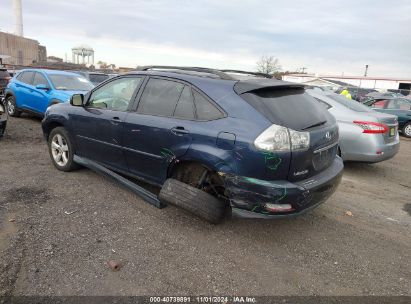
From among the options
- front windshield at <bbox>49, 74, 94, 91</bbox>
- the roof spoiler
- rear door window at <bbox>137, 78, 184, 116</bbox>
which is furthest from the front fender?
front windshield at <bbox>49, 74, 94, 91</bbox>

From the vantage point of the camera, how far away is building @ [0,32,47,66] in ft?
212

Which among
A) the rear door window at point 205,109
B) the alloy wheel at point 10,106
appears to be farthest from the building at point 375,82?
the rear door window at point 205,109

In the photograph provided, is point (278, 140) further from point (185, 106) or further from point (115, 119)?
point (115, 119)

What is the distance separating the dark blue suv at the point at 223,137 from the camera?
126 inches

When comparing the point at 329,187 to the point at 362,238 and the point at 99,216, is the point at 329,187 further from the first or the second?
the point at 99,216

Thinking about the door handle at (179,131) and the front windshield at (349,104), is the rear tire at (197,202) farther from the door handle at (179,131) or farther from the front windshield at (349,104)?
the front windshield at (349,104)

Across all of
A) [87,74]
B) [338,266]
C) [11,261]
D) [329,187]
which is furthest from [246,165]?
[87,74]

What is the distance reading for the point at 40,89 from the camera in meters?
9.29

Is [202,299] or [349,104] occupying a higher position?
[349,104]

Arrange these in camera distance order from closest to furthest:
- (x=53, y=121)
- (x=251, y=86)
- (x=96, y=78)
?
1. (x=251, y=86)
2. (x=53, y=121)
3. (x=96, y=78)

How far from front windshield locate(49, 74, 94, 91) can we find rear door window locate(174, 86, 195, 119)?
21.7 ft

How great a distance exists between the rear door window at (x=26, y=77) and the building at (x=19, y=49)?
5764cm

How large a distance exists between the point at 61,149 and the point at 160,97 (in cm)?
234

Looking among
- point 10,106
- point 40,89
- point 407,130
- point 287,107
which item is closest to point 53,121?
point 287,107
